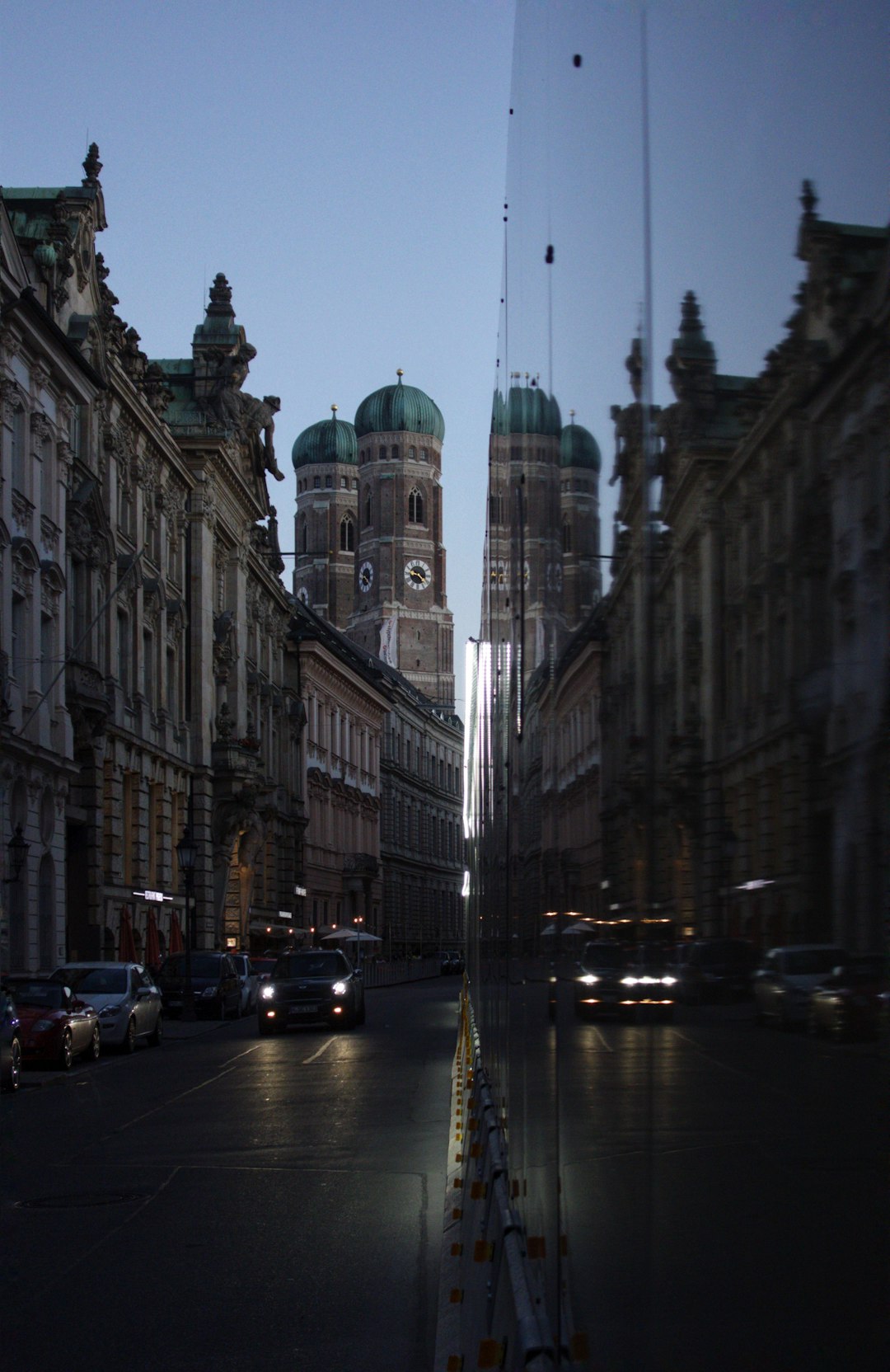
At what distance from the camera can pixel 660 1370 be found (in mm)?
1952

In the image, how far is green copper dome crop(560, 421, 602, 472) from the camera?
333cm

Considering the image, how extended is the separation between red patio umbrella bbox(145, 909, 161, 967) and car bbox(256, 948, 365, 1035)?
15.3 metres

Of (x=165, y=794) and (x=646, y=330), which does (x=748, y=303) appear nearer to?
(x=646, y=330)

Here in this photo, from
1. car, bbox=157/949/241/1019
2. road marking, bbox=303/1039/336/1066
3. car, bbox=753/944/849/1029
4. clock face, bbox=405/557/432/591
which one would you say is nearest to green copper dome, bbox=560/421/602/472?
car, bbox=753/944/849/1029

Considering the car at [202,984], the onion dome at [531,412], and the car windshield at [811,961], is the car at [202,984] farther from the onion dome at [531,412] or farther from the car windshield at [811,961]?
the car windshield at [811,961]

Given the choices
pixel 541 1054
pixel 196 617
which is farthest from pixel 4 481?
pixel 541 1054

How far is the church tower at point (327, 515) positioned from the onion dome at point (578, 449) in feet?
586

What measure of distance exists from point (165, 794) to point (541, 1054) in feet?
165

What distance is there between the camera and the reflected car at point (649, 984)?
2.25 m

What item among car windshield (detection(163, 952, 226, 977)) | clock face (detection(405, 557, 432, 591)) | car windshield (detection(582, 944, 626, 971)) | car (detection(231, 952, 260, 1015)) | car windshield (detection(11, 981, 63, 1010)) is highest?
clock face (detection(405, 557, 432, 591))

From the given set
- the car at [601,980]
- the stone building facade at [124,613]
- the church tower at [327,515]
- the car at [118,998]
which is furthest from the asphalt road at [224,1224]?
the church tower at [327,515]

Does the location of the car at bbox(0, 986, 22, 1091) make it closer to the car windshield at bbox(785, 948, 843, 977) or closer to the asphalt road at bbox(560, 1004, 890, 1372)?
the asphalt road at bbox(560, 1004, 890, 1372)

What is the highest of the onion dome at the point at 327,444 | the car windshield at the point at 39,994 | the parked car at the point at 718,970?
the onion dome at the point at 327,444

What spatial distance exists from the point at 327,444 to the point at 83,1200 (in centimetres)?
18218
